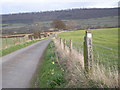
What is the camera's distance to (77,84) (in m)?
6.05

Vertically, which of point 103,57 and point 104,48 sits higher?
point 103,57

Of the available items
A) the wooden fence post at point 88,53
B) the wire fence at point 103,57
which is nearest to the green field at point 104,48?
the wire fence at point 103,57

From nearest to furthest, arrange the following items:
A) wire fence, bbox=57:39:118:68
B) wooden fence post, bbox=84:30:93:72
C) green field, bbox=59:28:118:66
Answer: wooden fence post, bbox=84:30:93:72
wire fence, bbox=57:39:118:68
green field, bbox=59:28:118:66

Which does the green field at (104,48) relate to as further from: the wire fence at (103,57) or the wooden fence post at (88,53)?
the wooden fence post at (88,53)

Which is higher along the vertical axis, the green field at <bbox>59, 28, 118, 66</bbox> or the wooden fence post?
the wooden fence post

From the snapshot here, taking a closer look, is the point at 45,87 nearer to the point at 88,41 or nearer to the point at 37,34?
the point at 88,41

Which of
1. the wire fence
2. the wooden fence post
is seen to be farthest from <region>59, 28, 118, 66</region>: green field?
the wooden fence post

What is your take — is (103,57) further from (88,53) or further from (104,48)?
(104,48)

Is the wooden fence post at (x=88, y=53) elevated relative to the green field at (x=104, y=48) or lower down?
elevated

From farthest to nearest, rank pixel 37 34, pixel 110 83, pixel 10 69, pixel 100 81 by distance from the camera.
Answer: pixel 37 34 < pixel 10 69 < pixel 100 81 < pixel 110 83

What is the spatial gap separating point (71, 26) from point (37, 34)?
59.3 m

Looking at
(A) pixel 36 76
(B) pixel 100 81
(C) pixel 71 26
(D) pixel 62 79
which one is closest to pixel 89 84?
(B) pixel 100 81

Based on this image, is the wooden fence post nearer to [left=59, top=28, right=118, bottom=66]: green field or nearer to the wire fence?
the wire fence

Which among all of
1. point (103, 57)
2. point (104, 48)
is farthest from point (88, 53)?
point (104, 48)
